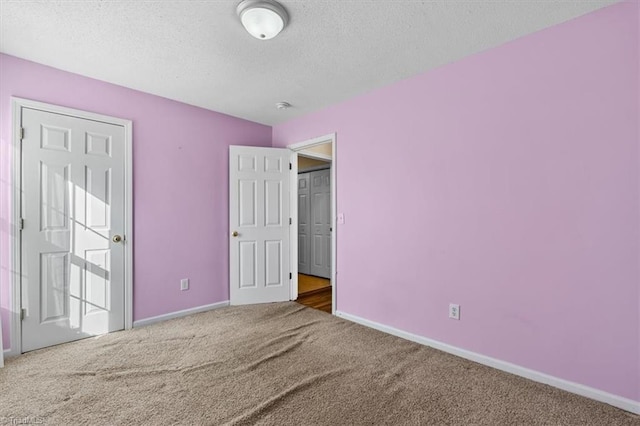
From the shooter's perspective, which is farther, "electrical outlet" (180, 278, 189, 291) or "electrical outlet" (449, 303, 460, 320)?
"electrical outlet" (180, 278, 189, 291)

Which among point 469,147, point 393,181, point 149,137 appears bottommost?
point 393,181

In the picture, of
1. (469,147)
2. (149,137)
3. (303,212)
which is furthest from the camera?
(303,212)

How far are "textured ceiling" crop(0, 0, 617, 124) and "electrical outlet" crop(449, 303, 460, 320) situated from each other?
79.7 inches

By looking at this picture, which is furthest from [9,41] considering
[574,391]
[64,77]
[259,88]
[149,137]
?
[574,391]

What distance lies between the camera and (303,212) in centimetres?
577

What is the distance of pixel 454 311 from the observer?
95.7 inches

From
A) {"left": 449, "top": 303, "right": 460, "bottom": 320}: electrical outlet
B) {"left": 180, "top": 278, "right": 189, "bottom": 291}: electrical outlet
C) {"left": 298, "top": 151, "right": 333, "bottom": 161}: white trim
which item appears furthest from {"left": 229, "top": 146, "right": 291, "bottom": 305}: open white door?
{"left": 449, "top": 303, "right": 460, "bottom": 320}: electrical outlet

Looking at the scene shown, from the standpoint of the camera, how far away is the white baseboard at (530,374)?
1.73 metres

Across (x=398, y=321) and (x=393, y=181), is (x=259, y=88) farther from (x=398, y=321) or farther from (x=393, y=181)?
(x=398, y=321)

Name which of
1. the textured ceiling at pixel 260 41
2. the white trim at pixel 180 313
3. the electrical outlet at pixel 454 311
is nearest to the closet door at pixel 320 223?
the white trim at pixel 180 313

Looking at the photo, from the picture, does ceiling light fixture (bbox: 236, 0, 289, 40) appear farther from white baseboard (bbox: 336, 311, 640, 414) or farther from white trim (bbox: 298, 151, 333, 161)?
white baseboard (bbox: 336, 311, 640, 414)

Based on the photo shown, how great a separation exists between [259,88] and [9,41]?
1.83 metres

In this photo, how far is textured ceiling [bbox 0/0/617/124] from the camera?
5.88 ft

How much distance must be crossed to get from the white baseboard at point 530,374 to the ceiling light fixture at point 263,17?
268 cm
